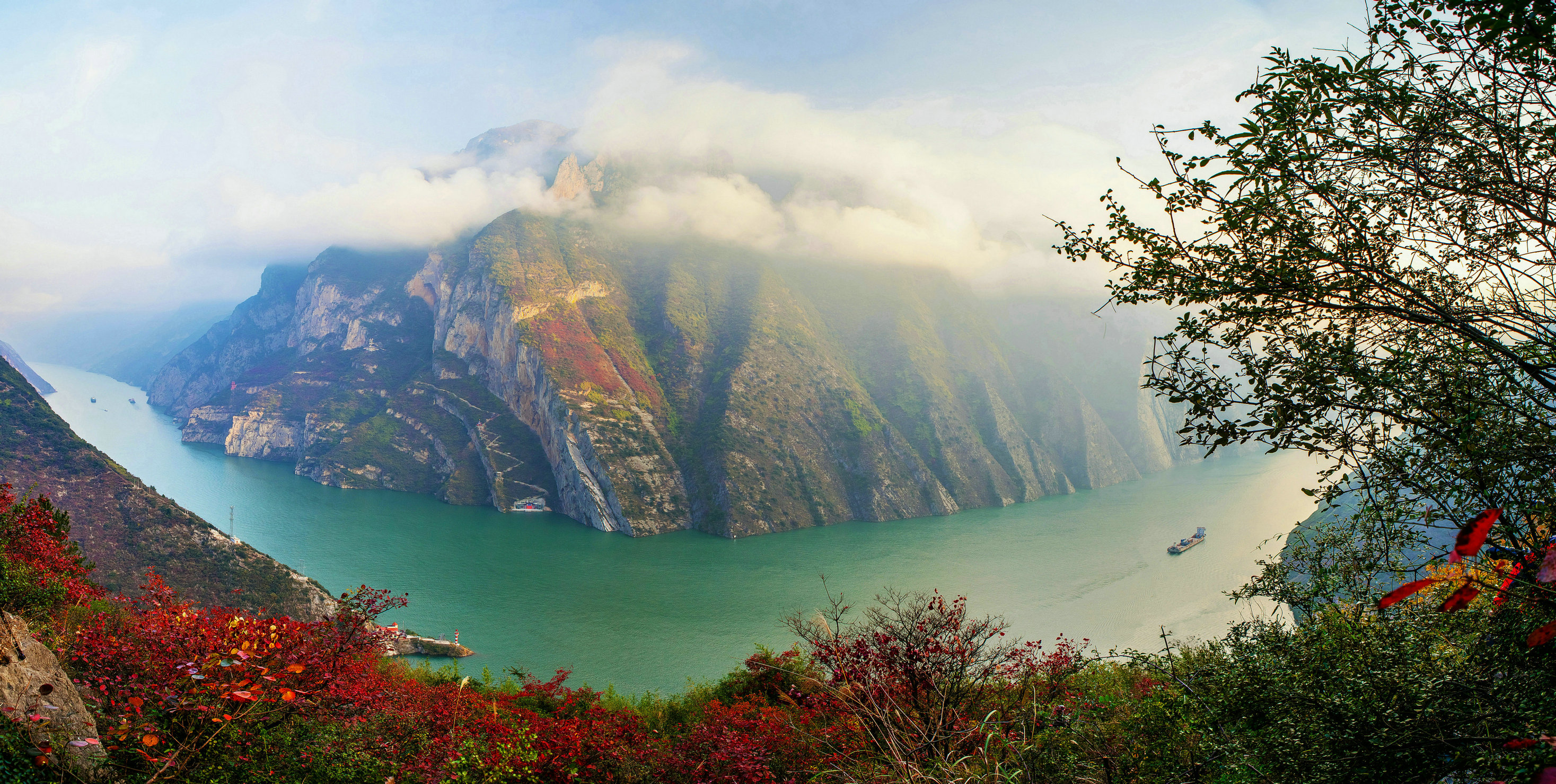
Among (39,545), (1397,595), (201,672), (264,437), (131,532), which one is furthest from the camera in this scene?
(264,437)

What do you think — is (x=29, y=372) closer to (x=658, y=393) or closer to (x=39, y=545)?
(x=658, y=393)

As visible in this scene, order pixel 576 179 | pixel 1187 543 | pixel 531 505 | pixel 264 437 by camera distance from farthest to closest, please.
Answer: pixel 576 179, pixel 264 437, pixel 531 505, pixel 1187 543

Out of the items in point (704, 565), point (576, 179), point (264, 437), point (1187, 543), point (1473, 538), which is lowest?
point (1187, 543)

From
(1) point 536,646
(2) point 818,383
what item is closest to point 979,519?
(2) point 818,383

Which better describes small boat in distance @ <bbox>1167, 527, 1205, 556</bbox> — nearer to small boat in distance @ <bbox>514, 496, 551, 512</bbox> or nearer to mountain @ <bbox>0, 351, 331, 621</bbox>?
mountain @ <bbox>0, 351, 331, 621</bbox>

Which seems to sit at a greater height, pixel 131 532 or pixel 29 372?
pixel 29 372

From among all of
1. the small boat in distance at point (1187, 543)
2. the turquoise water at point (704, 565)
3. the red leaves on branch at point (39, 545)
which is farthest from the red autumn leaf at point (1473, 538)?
the small boat in distance at point (1187, 543)

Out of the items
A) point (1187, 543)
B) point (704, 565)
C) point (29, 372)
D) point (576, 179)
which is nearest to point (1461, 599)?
point (704, 565)

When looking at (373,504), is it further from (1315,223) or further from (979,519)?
(1315,223)
